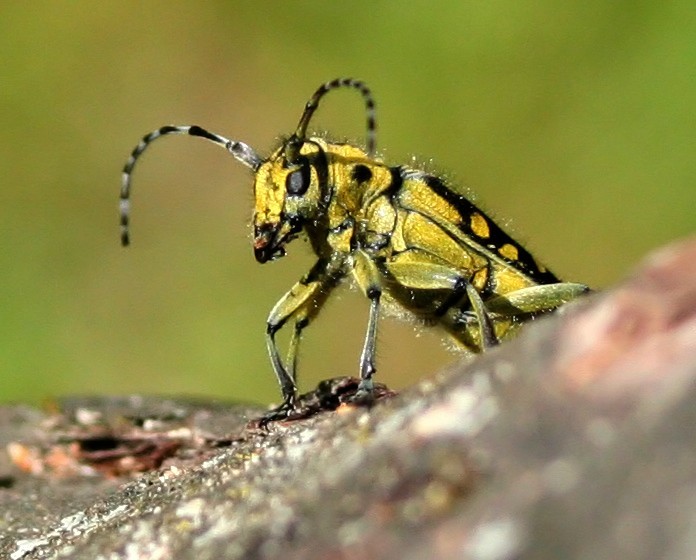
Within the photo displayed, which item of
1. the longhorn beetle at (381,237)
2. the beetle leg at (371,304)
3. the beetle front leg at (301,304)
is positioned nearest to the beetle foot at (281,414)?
the beetle leg at (371,304)

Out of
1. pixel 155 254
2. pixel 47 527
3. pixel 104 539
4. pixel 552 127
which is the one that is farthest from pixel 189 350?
pixel 104 539

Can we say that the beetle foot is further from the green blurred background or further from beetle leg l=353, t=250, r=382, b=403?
the green blurred background

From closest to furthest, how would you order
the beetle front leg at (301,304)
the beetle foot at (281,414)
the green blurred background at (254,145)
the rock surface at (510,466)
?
the rock surface at (510,466)
the beetle foot at (281,414)
the beetle front leg at (301,304)
the green blurred background at (254,145)

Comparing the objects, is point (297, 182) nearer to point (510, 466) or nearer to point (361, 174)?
point (361, 174)

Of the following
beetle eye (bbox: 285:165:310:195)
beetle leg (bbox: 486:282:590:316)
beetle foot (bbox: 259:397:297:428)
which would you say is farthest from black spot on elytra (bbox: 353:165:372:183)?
beetle foot (bbox: 259:397:297:428)

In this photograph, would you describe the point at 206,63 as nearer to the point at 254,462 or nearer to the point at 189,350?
the point at 189,350

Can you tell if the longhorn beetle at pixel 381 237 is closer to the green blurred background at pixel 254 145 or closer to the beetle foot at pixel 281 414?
the beetle foot at pixel 281 414
